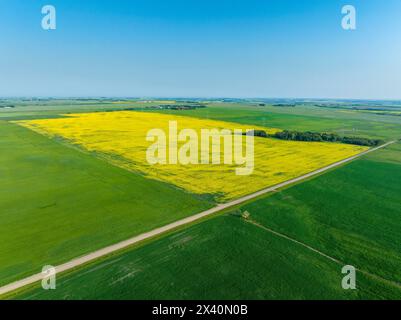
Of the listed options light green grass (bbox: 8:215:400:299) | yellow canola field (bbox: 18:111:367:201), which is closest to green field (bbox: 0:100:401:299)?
light green grass (bbox: 8:215:400:299)

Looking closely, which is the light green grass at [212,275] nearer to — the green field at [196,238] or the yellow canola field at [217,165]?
the green field at [196,238]

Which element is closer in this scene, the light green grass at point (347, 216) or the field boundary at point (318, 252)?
the field boundary at point (318, 252)

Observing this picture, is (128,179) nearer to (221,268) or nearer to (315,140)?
(221,268)

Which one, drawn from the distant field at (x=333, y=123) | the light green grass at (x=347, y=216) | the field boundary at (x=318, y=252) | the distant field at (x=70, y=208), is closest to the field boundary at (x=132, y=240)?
the distant field at (x=70, y=208)

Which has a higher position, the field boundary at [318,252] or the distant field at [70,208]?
the distant field at [70,208]

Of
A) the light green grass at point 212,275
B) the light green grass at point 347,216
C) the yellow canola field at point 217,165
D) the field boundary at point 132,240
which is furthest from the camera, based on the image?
the yellow canola field at point 217,165

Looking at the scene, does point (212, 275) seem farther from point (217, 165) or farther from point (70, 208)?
point (217, 165)

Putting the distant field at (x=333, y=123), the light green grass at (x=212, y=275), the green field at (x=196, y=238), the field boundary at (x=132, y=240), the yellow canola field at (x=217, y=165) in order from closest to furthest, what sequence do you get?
1. the light green grass at (x=212, y=275)
2. the field boundary at (x=132, y=240)
3. the green field at (x=196, y=238)
4. the yellow canola field at (x=217, y=165)
5. the distant field at (x=333, y=123)
